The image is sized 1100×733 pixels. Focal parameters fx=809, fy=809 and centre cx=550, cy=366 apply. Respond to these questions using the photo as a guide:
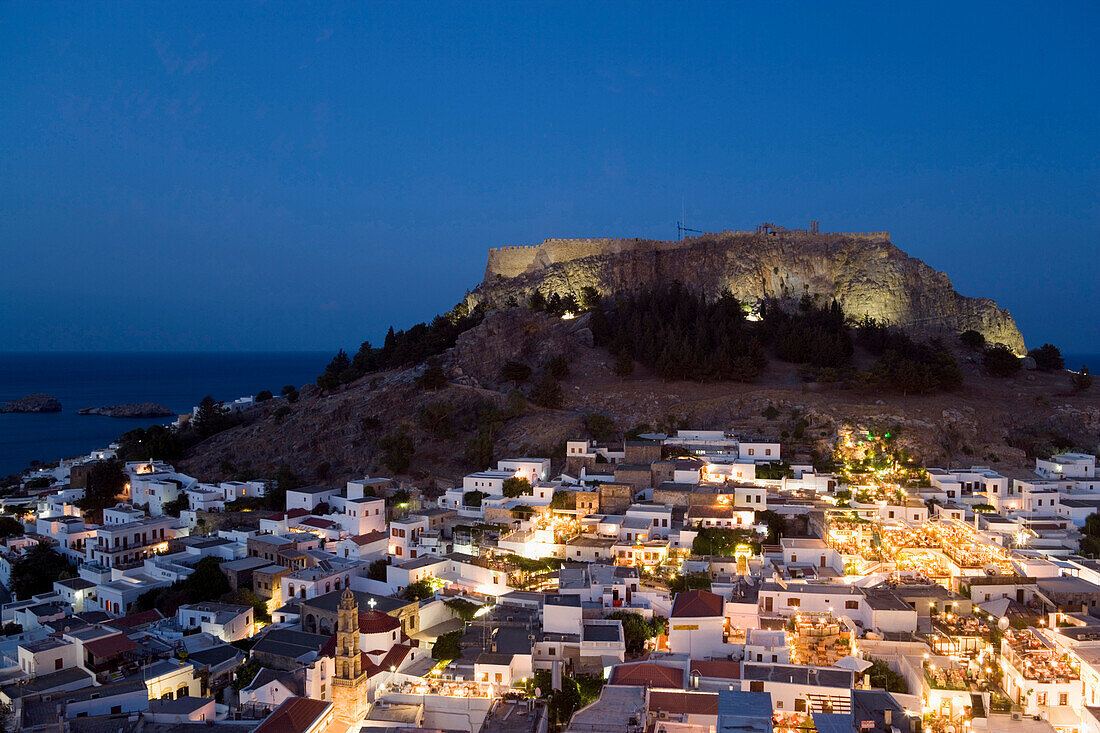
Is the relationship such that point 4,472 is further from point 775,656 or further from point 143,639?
point 775,656

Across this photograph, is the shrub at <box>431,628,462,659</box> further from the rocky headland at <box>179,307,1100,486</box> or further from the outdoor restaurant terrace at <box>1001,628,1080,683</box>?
the rocky headland at <box>179,307,1100,486</box>

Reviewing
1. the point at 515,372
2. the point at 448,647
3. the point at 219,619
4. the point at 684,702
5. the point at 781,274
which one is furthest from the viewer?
the point at 781,274

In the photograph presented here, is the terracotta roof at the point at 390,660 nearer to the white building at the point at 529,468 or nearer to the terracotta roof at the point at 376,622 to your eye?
the terracotta roof at the point at 376,622

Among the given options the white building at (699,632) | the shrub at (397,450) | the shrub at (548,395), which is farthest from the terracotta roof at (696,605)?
the shrub at (548,395)

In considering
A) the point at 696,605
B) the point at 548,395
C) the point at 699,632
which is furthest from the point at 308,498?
the point at 699,632

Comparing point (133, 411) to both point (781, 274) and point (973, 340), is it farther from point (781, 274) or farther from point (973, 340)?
point (973, 340)

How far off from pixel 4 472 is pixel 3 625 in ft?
97.4

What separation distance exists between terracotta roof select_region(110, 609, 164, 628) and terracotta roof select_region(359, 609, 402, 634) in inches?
202

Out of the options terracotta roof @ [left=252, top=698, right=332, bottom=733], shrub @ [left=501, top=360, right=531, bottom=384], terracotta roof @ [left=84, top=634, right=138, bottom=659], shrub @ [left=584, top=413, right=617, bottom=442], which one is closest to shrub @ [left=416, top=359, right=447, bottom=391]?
shrub @ [left=501, top=360, right=531, bottom=384]

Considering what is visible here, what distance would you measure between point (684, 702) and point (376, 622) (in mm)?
6435

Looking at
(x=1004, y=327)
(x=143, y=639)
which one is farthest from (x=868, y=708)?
(x=1004, y=327)

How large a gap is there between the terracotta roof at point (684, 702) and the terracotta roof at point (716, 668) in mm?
799

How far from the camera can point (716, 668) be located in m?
13.4

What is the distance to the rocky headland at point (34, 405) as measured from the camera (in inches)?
2739
